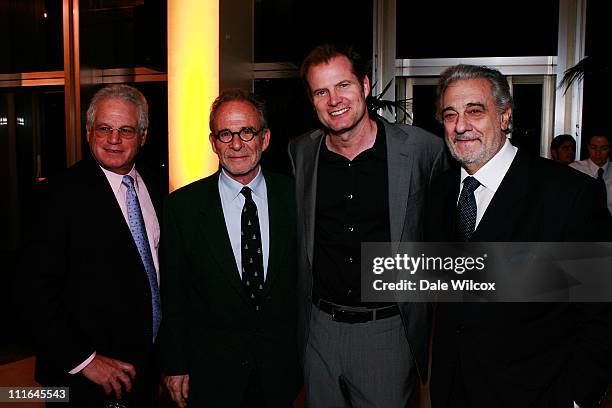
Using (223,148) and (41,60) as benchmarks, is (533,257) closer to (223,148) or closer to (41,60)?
(223,148)

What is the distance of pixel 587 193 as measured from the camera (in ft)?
5.28

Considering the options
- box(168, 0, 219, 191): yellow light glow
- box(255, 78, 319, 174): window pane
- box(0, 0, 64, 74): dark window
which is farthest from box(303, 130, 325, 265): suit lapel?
box(0, 0, 64, 74): dark window

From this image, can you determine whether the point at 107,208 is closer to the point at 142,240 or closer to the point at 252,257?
the point at 142,240

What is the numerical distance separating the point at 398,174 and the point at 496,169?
0.44m

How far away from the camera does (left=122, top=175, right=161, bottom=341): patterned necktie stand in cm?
200

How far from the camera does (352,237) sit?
2.11 metres

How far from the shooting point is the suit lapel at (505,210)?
1681 mm

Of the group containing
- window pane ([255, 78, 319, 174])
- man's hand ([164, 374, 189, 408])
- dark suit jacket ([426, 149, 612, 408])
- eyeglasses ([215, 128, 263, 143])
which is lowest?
man's hand ([164, 374, 189, 408])

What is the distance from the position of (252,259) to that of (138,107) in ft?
2.44

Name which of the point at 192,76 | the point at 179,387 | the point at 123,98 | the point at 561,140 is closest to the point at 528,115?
the point at 561,140

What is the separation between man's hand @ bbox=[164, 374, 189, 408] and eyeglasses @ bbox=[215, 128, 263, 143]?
0.93 meters

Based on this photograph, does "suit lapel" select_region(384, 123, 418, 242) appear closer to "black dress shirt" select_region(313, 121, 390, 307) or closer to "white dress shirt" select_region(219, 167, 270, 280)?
"black dress shirt" select_region(313, 121, 390, 307)

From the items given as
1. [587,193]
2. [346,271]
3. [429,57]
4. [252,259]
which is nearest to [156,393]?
[252,259]

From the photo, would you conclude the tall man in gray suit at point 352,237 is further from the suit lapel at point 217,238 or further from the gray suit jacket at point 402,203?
the suit lapel at point 217,238
